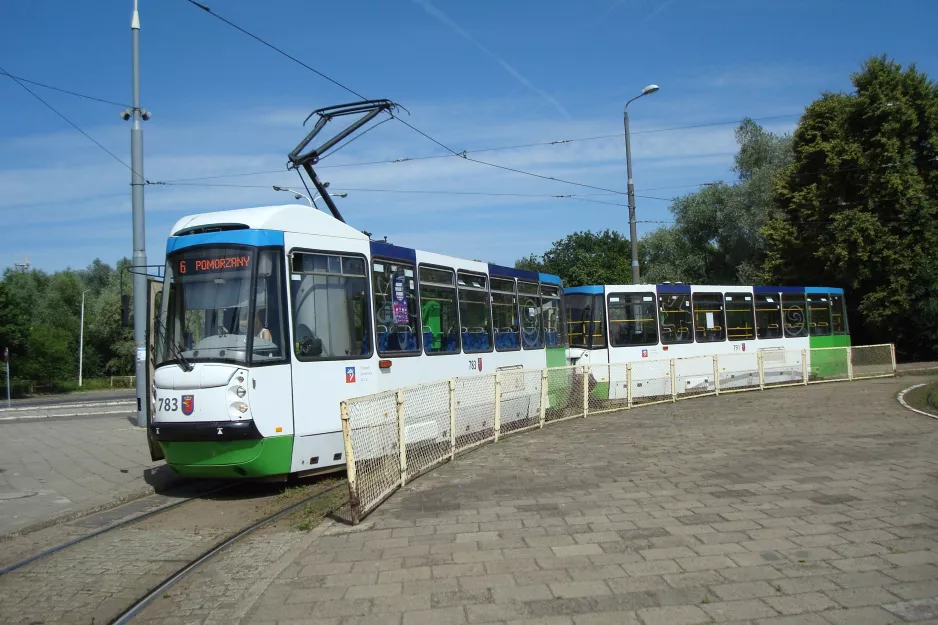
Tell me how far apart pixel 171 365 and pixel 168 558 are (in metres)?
2.81

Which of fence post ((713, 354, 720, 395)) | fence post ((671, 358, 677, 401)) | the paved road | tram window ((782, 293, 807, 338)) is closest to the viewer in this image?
fence post ((671, 358, 677, 401))

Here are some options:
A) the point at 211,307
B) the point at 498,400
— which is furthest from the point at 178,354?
the point at 498,400

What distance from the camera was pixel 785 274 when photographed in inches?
1487

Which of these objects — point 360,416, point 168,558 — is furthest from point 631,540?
point 168,558

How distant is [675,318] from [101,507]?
649 inches

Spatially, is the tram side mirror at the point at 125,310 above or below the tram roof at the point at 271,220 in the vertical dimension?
below

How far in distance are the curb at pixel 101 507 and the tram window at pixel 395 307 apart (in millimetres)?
3570

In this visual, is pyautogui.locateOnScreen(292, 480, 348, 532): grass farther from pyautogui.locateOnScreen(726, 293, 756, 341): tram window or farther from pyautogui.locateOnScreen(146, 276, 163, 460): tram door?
pyautogui.locateOnScreen(726, 293, 756, 341): tram window

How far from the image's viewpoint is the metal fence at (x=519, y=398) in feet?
26.0

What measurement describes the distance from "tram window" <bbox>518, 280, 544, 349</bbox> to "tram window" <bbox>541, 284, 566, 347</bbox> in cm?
27

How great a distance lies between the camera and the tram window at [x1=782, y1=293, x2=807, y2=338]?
2538cm

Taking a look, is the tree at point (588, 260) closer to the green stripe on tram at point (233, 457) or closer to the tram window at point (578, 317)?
the tram window at point (578, 317)

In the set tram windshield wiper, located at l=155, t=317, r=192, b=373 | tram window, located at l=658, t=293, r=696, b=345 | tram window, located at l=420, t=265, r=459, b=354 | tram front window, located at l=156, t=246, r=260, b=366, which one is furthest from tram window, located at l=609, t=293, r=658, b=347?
tram windshield wiper, located at l=155, t=317, r=192, b=373

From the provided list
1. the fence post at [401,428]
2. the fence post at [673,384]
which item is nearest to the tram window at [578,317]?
the fence post at [673,384]
